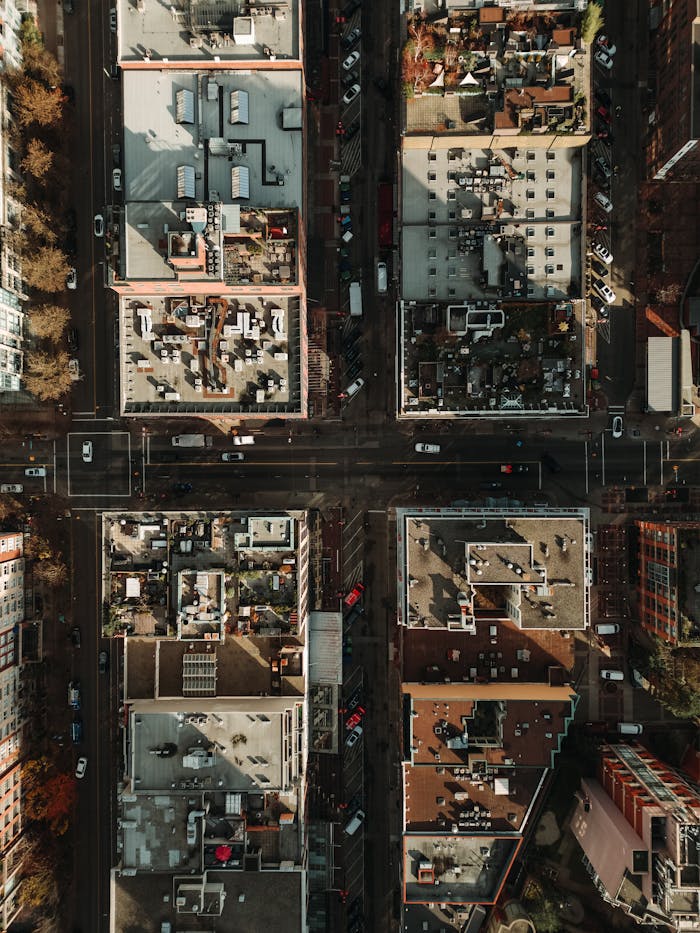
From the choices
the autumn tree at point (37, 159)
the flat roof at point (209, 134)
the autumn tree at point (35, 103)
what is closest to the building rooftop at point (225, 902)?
the flat roof at point (209, 134)

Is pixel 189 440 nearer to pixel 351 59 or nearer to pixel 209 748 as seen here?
pixel 209 748

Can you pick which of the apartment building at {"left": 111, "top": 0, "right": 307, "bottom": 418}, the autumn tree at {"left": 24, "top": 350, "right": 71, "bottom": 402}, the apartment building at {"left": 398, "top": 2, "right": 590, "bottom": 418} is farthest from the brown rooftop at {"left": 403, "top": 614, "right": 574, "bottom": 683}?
the autumn tree at {"left": 24, "top": 350, "right": 71, "bottom": 402}

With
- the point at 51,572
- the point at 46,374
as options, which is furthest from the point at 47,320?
the point at 51,572

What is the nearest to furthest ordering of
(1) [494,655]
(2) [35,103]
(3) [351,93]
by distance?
(2) [35,103] < (1) [494,655] < (3) [351,93]

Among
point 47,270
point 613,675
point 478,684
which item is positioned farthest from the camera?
point 613,675

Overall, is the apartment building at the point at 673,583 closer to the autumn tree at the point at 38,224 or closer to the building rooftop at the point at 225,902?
the building rooftop at the point at 225,902

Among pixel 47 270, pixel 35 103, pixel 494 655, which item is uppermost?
pixel 35 103
